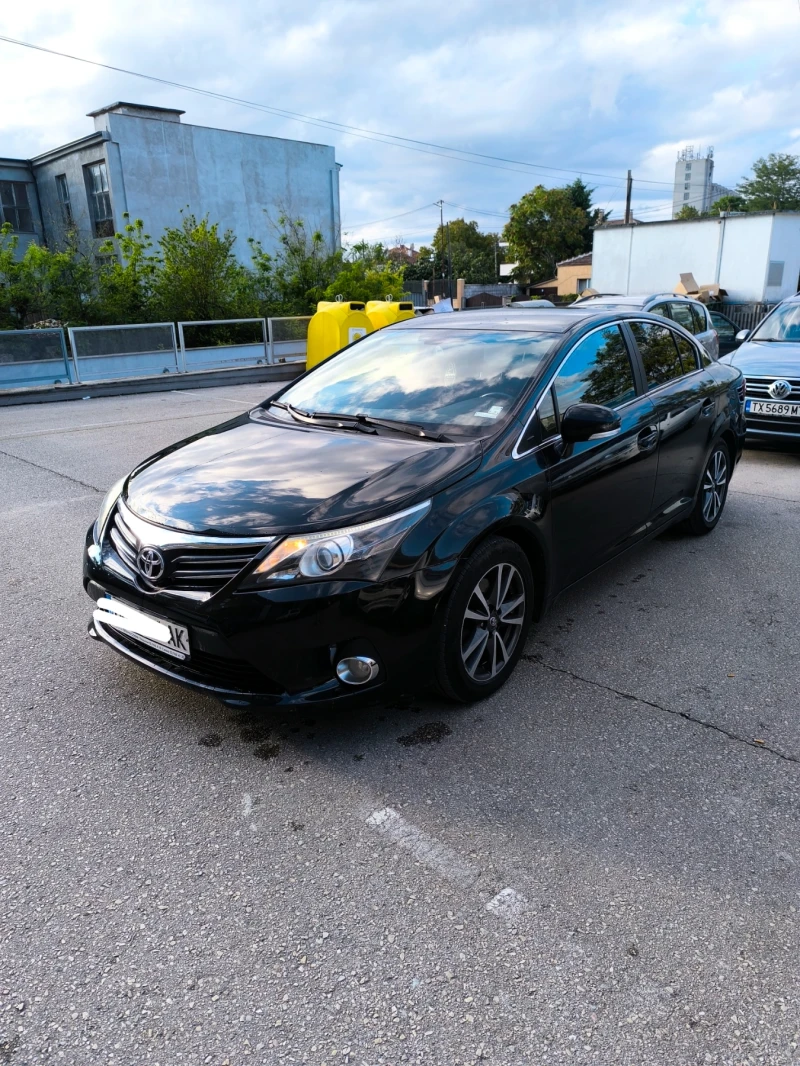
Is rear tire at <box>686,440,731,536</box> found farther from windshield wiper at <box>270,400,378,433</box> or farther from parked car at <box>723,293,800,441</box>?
windshield wiper at <box>270,400,378,433</box>

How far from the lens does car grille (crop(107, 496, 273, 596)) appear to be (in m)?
2.70


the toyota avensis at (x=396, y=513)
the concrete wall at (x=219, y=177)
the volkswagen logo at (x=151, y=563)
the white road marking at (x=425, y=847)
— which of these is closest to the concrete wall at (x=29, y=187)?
the concrete wall at (x=219, y=177)

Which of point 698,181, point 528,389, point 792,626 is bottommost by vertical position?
point 792,626

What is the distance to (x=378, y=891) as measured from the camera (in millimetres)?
2252

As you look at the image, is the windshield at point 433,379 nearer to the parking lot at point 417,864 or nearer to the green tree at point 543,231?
the parking lot at point 417,864

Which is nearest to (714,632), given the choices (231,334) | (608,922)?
(608,922)

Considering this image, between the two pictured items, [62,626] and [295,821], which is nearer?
[295,821]

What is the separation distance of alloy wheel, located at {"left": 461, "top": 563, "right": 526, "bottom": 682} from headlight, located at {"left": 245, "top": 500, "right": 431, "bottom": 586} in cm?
48

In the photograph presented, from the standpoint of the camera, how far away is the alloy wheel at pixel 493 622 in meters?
3.07

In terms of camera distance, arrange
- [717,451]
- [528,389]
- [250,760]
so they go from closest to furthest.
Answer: [250,760] → [528,389] → [717,451]

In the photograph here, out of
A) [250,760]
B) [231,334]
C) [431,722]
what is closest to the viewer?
[250,760]

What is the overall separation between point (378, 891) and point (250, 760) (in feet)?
2.67

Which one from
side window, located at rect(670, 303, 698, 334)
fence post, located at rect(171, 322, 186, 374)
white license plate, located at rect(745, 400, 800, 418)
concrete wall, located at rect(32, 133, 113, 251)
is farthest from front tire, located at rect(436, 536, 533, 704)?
concrete wall, located at rect(32, 133, 113, 251)

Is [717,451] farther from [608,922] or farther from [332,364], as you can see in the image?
[608,922]
